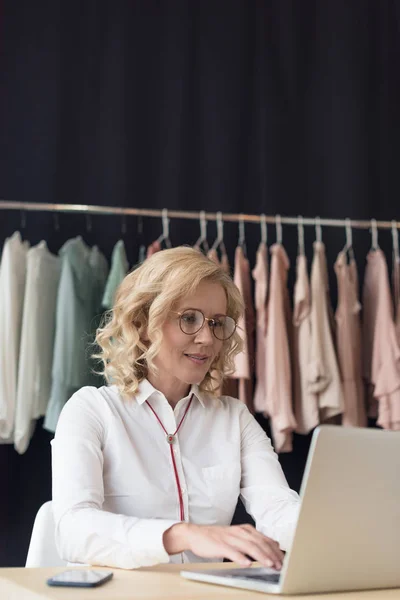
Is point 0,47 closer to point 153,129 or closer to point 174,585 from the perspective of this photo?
point 153,129

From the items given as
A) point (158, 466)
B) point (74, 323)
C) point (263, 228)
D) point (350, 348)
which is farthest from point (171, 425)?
point (263, 228)

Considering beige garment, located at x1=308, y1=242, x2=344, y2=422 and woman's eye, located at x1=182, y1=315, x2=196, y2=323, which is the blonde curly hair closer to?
woman's eye, located at x1=182, y1=315, x2=196, y2=323

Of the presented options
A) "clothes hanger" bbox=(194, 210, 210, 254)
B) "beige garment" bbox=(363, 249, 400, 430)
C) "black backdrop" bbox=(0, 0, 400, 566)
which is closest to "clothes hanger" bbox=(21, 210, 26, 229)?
"black backdrop" bbox=(0, 0, 400, 566)

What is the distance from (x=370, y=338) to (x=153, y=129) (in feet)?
4.75

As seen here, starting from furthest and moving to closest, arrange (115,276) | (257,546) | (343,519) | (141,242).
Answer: (141,242) → (115,276) → (257,546) → (343,519)

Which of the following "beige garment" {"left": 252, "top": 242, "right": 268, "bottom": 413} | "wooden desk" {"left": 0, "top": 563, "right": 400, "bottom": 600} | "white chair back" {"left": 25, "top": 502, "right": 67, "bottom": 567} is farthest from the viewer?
"beige garment" {"left": 252, "top": 242, "right": 268, "bottom": 413}

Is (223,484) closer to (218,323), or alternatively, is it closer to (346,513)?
Result: (218,323)

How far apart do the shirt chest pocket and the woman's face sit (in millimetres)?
206

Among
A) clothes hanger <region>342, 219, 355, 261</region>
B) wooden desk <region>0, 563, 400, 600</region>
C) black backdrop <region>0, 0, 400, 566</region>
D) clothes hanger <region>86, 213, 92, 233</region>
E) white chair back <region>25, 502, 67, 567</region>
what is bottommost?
white chair back <region>25, 502, 67, 567</region>

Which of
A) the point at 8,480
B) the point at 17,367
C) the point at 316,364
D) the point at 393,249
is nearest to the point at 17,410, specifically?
the point at 17,367

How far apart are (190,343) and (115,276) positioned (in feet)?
5.40

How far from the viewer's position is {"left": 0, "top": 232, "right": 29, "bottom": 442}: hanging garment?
3.32 m

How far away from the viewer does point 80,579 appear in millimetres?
1134

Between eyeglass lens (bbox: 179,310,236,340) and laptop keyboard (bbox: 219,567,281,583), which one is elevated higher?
eyeglass lens (bbox: 179,310,236,340)
